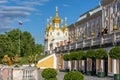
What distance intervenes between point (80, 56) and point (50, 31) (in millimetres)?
47161

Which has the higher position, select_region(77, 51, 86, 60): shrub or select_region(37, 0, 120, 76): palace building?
select_region(37, 0, 120, 76): palace building

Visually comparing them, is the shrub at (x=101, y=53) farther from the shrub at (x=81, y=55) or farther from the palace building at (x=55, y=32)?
the palace building at (x=55, y=32)

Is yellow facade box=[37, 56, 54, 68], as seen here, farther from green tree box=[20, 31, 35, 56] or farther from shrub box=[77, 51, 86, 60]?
green tree box=[20, 31, 35, 56]

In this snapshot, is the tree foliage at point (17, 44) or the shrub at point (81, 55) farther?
the tree foliage at point (17, 44)

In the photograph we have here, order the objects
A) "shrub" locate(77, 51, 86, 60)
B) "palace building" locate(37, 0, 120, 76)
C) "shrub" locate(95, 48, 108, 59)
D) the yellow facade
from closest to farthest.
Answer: "shrub" locate(95, 48, 108, 59), "palace building" locate(37, 0, 120, 76), "shrub" locate(77, 51, 86, 60), the yellow facade

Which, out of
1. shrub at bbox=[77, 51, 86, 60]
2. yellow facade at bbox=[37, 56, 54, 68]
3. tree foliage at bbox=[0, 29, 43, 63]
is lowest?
yellow facade at bbox=[37, 56, 54, 68]

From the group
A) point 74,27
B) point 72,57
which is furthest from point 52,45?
point 72,57

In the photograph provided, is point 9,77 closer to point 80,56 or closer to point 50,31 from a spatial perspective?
point 80,56

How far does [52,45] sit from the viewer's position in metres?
80.4

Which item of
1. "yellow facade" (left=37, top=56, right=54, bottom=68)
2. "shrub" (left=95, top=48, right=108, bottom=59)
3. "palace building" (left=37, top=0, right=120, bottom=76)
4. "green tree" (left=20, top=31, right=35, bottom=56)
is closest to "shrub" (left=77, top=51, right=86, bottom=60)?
Answer: "palace building" (left=37, top=0, right=120, bottom=76)

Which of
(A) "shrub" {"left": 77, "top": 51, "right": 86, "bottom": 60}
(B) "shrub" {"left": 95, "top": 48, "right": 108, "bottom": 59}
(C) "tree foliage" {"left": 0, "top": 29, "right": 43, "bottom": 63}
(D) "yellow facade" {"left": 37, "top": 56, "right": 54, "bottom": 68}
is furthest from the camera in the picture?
(C) "tree foliage" {"left": 0, "top": 29, "right": 43, "bottom": 63}

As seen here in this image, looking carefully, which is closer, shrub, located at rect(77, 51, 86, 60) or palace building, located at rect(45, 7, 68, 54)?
shrub, located at rect(77, 51, 86, 60)

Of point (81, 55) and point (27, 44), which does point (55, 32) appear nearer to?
point (27, 44)

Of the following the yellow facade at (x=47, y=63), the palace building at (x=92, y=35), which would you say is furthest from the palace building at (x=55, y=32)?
the yellow facade at (x=47, y=63)
